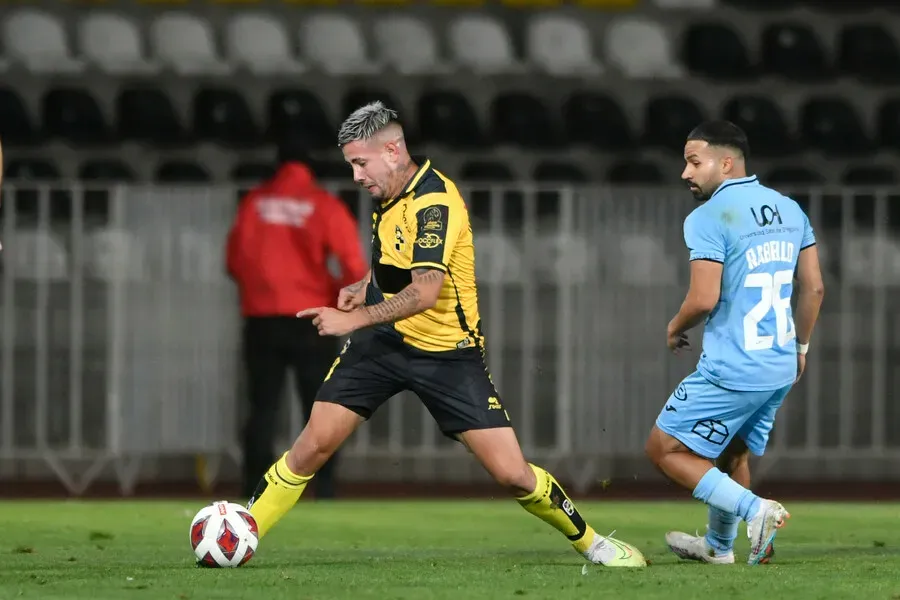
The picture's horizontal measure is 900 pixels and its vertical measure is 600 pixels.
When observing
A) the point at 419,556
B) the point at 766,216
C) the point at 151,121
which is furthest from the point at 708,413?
the point at 151,121

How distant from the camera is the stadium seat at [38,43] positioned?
1468 centimetres

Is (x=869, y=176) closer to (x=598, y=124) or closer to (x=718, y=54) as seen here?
(x=718, y=54)

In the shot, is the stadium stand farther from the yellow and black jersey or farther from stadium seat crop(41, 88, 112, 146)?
the yellow and black jersey

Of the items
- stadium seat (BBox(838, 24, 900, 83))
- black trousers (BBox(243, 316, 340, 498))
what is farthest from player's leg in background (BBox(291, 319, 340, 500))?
stadium seat (BBox(838, 24, 900, 83))

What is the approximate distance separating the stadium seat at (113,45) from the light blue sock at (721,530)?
9079mm

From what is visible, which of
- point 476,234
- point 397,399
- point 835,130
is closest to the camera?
point 397,399

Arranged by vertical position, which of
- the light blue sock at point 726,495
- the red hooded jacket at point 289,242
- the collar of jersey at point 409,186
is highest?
the collar of jersey at point 409,186

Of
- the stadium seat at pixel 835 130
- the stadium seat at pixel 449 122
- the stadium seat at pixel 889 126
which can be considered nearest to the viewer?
the stadium seat at pixel 449 122

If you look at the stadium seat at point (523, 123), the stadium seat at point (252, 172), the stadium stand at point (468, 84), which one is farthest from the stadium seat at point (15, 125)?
the stadium seat at point (523, 123)

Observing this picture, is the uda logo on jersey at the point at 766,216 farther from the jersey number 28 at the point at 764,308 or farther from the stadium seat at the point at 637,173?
the stadium seat at the point at 637,173

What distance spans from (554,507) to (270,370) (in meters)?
4.55

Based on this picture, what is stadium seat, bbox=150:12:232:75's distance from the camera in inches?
587

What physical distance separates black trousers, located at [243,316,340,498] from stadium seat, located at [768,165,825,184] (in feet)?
15.4

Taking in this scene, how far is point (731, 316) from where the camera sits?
677 cm
